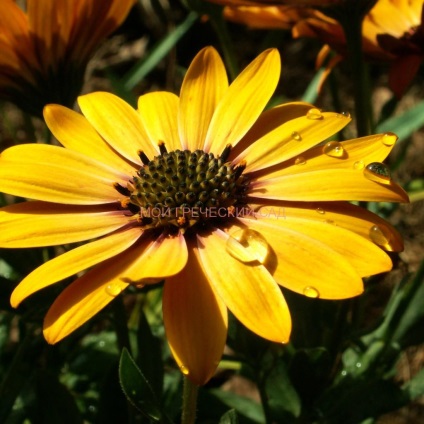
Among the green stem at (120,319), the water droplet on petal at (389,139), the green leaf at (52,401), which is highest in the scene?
the water droplet on petal at (389,139)

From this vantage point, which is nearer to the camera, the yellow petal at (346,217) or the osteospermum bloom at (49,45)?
the yellow petal at (346,217)

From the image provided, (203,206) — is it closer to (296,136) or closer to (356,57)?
(296,136)

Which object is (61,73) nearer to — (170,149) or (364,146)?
(170,149)

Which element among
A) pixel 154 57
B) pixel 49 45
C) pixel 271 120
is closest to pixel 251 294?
pixel 271 120

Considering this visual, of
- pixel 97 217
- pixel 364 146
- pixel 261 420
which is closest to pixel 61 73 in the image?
pixel 97 217

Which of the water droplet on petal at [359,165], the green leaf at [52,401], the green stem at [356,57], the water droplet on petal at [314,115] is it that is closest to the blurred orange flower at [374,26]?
the green stem at [356,57]

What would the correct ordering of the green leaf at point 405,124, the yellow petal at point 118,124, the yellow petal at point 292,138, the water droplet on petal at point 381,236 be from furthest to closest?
the green leaf at point 405,124, the yellow petal at point 118,124, the yellow petal at point 292,138, the water droplet on petal at point 381,236

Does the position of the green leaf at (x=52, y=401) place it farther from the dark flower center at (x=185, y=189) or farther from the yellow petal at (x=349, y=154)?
the yellow petal at (x=349, y=154)
